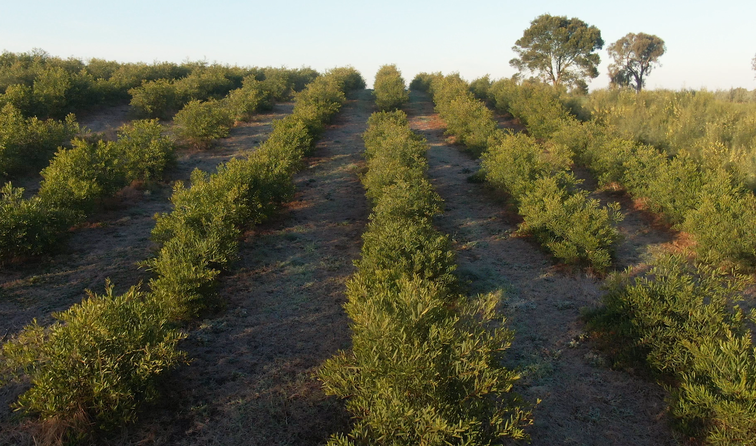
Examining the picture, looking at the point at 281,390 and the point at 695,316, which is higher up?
the point at 695,316

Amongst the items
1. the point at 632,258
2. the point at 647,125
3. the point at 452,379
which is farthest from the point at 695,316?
the point at 647,125

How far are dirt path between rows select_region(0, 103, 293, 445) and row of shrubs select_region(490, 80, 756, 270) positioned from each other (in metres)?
11.4

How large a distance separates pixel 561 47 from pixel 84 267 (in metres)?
40.5

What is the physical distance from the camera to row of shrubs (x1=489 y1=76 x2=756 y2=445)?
4512 millimetres

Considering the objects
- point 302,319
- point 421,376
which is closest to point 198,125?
point 302,319

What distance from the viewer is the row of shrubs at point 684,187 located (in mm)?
8906

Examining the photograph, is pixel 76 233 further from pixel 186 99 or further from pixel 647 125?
pixel 647 125

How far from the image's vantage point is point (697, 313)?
225 inches

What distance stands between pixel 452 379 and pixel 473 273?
16.8ft

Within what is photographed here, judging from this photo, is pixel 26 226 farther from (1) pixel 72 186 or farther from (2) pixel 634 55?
(2) pixel 634 55

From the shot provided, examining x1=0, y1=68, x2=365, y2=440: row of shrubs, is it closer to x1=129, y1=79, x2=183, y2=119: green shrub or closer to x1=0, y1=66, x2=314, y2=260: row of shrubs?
x1=0, y1=66, x2=314, y2=260: row of shrubs

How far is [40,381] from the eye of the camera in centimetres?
414

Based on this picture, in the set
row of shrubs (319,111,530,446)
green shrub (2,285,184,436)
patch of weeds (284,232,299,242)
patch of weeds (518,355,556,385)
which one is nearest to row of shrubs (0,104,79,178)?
patch of weeds (284,232,299,242)

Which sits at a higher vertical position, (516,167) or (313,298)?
(516,167)
